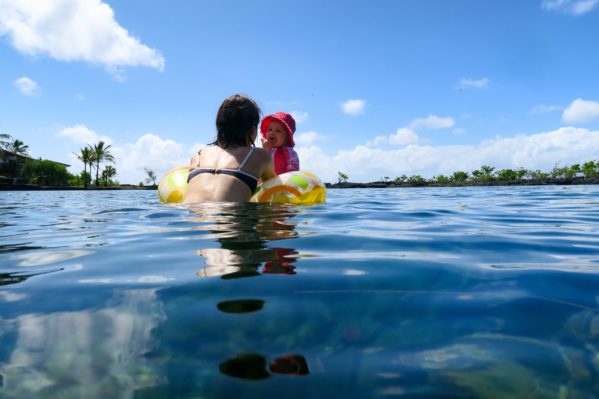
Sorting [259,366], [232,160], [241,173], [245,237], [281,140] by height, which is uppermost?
[281,140]

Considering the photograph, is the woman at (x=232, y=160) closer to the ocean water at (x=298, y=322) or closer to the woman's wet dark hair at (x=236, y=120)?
the woman's wet dark hair at (x=236, y=120)

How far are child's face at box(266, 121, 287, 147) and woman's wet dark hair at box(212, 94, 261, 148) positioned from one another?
1.75 metres

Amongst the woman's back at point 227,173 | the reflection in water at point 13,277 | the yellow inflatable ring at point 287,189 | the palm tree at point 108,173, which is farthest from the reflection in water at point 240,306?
the palm tree at point 108,173

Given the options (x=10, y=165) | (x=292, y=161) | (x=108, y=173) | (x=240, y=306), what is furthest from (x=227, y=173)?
(x=108, y=173)

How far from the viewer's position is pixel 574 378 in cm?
94

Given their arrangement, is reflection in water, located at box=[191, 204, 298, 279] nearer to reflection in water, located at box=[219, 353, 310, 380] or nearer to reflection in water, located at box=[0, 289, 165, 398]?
reflection in water, located at box=[0, 289, 165, 398]

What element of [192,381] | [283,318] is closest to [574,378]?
[283,318]

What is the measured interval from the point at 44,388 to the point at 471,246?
2.34m

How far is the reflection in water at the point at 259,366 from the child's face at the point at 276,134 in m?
5.74

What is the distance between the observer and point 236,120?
184 inches

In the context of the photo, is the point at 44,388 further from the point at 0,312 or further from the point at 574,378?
the point at 574,378

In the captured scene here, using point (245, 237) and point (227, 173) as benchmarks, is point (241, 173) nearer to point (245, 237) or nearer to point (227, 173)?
point (227, 173)

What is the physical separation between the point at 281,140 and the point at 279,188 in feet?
5.87

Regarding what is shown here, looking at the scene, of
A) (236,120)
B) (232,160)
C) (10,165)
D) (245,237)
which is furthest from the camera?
(10,165)
